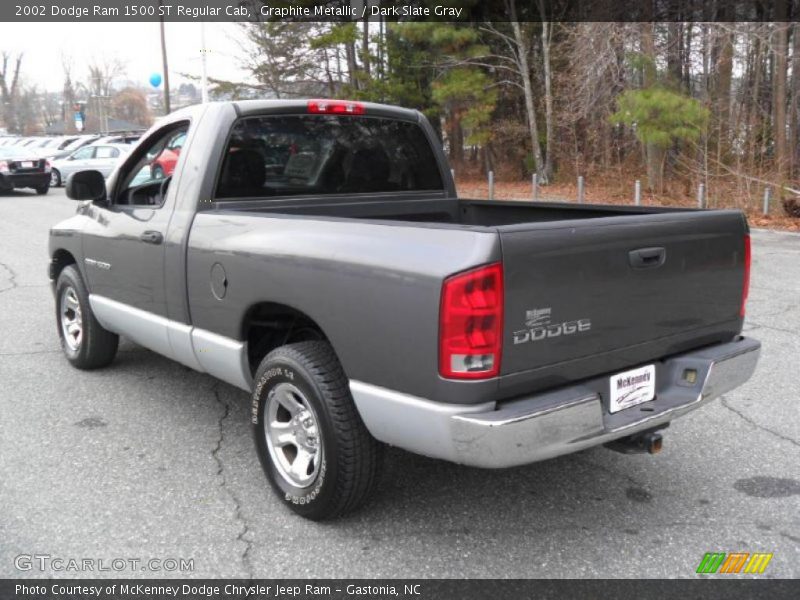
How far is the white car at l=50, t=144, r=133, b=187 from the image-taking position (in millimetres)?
23258

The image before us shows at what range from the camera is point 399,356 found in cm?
274

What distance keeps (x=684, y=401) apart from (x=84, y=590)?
247 cm

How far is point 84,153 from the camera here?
24.7m

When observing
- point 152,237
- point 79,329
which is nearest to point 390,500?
point 152,237

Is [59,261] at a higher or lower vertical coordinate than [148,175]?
lower

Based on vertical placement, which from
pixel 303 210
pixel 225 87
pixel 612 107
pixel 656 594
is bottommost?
pixel 656 594

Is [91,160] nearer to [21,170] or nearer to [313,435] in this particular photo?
[21,170]

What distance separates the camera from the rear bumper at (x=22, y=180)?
2197 centimetres

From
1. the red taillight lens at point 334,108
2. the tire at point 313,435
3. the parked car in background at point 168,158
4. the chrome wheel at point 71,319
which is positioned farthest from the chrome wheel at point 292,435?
the chrome wheel at point 71,319

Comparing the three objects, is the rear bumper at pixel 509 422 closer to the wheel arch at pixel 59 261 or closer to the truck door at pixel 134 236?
the truck door at pixel 134 236

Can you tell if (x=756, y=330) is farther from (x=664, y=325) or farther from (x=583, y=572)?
(x=583, y=572)

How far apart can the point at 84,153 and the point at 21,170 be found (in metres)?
2.85

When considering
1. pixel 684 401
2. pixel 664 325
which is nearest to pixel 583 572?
pixel 684 401

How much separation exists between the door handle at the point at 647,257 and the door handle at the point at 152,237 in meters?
2.48
